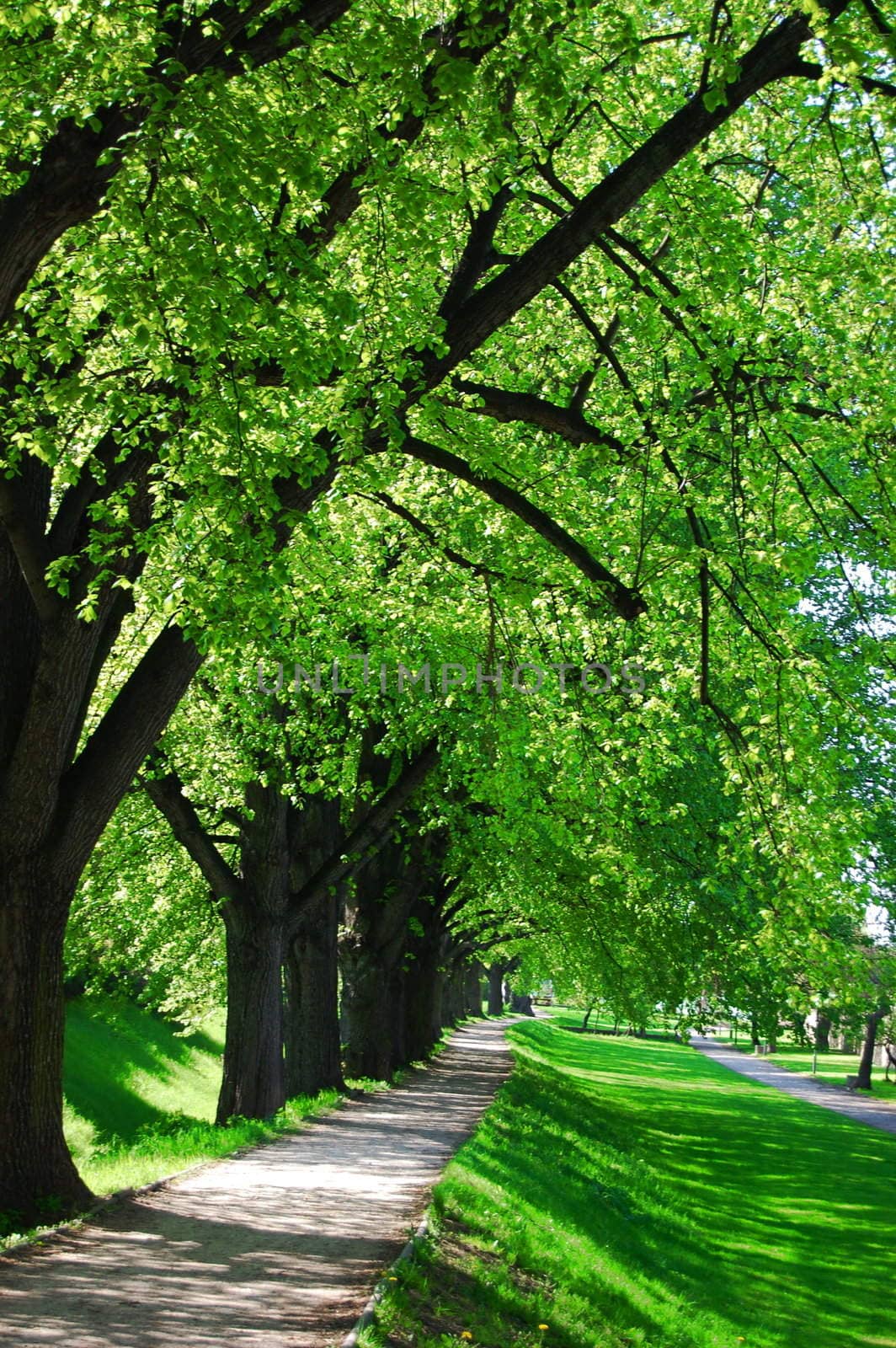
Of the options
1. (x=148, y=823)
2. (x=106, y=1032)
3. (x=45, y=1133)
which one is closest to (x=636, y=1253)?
(x=45, y=1133)

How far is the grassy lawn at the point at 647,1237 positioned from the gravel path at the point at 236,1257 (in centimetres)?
42

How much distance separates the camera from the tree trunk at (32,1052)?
8875mm

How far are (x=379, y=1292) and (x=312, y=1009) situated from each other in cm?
1246

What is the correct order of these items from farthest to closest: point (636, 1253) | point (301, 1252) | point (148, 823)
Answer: point (148, 823) < point (636, 1253) < point (301, 1252)

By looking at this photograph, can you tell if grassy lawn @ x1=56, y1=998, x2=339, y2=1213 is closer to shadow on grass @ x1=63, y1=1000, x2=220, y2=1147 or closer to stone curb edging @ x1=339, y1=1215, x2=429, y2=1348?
shadow on grass @ x1=63, y1=1000, x2=220, y2=1147

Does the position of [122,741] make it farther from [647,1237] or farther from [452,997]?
[452,997]

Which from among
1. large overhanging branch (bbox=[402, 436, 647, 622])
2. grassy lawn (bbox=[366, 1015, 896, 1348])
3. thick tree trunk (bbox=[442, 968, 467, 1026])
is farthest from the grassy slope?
thick tree trunk (bbox=[442, 968, 467, 1026])

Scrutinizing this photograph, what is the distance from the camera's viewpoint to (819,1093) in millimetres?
45625

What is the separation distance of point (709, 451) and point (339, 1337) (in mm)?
6645

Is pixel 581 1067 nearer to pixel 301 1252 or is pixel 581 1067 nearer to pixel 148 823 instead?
pixel 148 823

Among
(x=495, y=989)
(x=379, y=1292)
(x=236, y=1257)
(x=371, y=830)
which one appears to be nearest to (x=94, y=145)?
(x=379, y=1292)

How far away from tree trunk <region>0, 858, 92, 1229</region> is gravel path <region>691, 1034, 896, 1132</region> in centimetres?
1948

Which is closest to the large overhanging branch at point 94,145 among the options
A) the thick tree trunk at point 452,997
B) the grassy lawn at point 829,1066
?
the grassy lawn at point 829,1066

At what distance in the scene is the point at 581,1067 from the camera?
4575 centimetres
